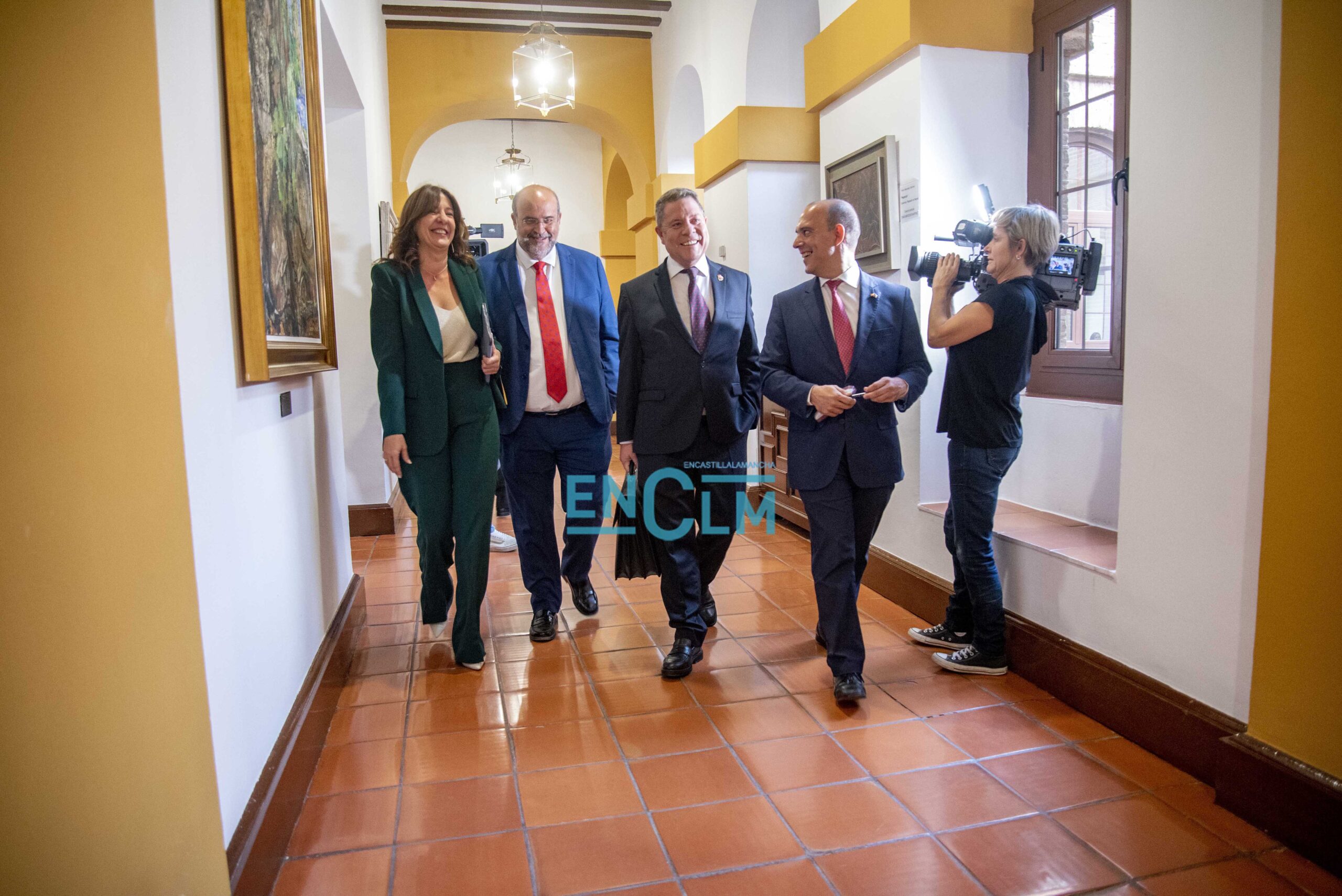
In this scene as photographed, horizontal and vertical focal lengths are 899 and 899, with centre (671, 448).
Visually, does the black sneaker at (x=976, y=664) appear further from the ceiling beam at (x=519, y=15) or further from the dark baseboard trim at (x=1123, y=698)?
the ceiling beam at (x=519, y=15)

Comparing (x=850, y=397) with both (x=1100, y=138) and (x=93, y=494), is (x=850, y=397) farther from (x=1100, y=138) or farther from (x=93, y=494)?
(x=93, y=494)

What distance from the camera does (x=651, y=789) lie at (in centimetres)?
244

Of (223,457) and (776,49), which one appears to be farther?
(776,49)

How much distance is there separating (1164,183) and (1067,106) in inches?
58.5

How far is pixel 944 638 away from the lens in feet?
11.5

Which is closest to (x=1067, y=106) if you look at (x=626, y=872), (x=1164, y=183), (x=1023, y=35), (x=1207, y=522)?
(x=1023, y=35)

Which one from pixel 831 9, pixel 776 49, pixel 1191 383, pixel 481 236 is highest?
pixel 776 49

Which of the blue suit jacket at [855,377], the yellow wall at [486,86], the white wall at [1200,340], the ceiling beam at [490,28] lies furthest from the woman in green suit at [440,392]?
the ceiling beam at [490,28]

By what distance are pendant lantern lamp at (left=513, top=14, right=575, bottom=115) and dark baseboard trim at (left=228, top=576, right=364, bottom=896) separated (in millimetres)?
4872

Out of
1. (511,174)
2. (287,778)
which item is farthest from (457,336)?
(511,174)

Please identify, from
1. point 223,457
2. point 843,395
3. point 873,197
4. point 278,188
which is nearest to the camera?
point 223,457

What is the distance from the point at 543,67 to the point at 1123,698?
19.4ft

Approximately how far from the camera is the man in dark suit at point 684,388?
319cm

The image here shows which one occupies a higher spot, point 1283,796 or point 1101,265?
point 1101,265
